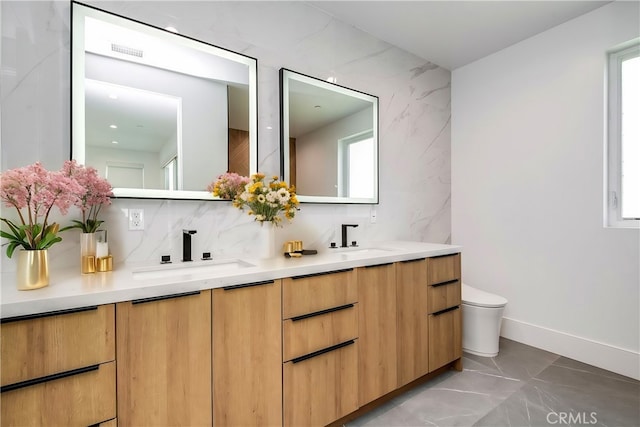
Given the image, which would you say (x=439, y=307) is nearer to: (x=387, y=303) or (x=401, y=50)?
(x=387, y=303)

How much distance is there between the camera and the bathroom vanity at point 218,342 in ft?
3.20

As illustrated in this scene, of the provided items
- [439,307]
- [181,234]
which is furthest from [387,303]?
[181,234]

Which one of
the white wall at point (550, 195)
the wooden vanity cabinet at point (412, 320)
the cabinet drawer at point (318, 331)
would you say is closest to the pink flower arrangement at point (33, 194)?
the cabinet drawer at point (318, 331)

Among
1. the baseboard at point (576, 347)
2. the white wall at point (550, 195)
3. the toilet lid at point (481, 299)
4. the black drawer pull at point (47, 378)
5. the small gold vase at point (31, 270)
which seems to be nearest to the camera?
the black drawer pull at point (47, 378)

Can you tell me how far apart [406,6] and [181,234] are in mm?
2325

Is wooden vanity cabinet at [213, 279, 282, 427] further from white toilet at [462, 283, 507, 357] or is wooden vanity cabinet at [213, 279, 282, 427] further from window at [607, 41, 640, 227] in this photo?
window at [607, 41, 640, 227]

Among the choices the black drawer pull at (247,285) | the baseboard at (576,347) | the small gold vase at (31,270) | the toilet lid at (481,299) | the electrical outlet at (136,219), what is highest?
the electrical outlet at (136,219)

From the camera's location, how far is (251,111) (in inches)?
77.9

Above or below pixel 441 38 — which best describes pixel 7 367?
below

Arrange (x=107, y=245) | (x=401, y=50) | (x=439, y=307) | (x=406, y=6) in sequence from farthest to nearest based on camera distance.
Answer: (x=401, y=50), (x=406, y=6), (x=439, y=307), (x=107, y=245)

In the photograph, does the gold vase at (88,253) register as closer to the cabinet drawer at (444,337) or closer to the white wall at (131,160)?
the white wall at (131,160)

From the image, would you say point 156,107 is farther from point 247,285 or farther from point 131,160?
point 247,285

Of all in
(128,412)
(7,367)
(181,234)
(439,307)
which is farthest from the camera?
(439,307)

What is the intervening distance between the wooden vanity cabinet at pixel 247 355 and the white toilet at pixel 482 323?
1821 millimetres
